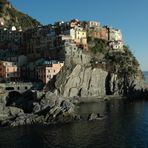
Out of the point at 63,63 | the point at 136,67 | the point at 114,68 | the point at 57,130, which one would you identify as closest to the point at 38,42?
the point at 63,63

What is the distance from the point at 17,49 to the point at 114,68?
37433mm

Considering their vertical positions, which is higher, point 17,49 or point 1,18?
point 1,18

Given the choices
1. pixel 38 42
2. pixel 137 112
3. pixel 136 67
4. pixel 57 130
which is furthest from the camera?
pixel 136 67

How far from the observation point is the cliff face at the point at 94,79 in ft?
377

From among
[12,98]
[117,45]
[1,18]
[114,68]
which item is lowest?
[12,98]

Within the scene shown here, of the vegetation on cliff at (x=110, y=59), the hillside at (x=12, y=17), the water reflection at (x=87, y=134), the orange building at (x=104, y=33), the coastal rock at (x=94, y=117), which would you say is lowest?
the water reflection at (x=87, y=134)

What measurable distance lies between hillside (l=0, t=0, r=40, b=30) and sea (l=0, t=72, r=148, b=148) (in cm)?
8088

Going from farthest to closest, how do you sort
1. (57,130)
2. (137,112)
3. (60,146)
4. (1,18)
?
(1,18), (137,112), (57,130), (60,146)

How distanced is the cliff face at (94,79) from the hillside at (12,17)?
49717 mm

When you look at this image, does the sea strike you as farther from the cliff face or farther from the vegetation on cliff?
the vegetation on cliff

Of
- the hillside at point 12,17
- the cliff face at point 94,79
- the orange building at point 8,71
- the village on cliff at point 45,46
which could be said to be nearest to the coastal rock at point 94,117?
the cliff face at point 94,79

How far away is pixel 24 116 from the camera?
8194 centimetres

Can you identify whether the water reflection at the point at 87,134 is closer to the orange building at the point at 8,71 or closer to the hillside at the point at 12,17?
the orange building at the point at 8,71

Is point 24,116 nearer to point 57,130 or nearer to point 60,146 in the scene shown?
point 57,130
